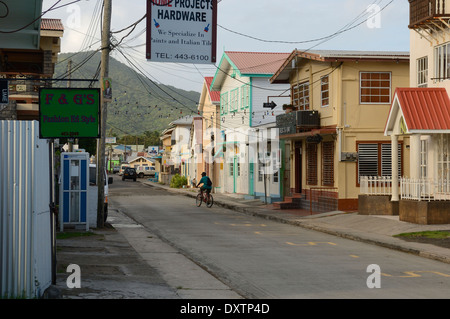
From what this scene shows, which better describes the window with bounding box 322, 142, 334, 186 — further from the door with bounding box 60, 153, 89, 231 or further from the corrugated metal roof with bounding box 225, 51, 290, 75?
the corrugated metal roof with bounding box 225, 51, 290, 75

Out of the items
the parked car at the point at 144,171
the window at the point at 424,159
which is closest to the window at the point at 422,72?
the window at the point at 424,159

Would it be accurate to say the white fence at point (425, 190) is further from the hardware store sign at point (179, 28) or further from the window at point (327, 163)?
the hardware store sign at point (179, 28)

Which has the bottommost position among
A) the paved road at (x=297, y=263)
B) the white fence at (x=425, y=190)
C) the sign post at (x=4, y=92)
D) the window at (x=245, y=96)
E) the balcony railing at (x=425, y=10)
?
the paved road at (x=297, y=263)

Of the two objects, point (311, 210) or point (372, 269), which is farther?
point (311, 210)

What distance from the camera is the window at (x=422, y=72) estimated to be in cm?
2558

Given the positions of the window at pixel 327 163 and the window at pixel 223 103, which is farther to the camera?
the window at pixel 223 103

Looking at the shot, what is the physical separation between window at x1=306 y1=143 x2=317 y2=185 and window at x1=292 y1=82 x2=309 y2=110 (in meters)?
2.01

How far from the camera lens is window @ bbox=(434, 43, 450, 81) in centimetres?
2367

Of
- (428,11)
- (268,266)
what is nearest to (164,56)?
(268,266)

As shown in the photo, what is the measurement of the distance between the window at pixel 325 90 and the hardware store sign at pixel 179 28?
12.6 metres

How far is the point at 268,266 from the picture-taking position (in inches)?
575
